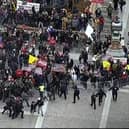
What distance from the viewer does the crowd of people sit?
2266 inches

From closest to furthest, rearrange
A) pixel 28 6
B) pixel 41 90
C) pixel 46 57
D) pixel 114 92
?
pixel 41 90 → pixel 114 92 → pixel 46 57 → pixel 28 6

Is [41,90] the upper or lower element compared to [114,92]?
upper

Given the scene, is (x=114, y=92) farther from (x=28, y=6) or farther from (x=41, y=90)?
(x=28, y=6)

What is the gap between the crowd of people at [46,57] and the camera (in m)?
57.6

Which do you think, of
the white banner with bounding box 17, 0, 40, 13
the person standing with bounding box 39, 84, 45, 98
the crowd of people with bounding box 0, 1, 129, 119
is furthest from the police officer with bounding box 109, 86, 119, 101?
the white banner with bounding box 17, 0, 40, 13

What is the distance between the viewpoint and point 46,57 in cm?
6059

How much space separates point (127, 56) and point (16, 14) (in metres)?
9.88

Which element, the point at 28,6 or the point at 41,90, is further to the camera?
the point at 28,6

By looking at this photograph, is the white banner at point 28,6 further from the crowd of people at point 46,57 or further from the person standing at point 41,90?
the person standing at point 41,90

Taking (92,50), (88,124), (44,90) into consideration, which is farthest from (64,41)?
(88,124)

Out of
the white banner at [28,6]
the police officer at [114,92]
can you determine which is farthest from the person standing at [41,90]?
the white banner at [28,6]

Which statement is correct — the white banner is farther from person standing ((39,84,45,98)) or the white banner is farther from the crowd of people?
person standing ((39,84,45,98))

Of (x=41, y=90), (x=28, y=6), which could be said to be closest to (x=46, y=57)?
(x=41, y=90)

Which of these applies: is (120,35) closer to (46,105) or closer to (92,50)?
(92,50)
